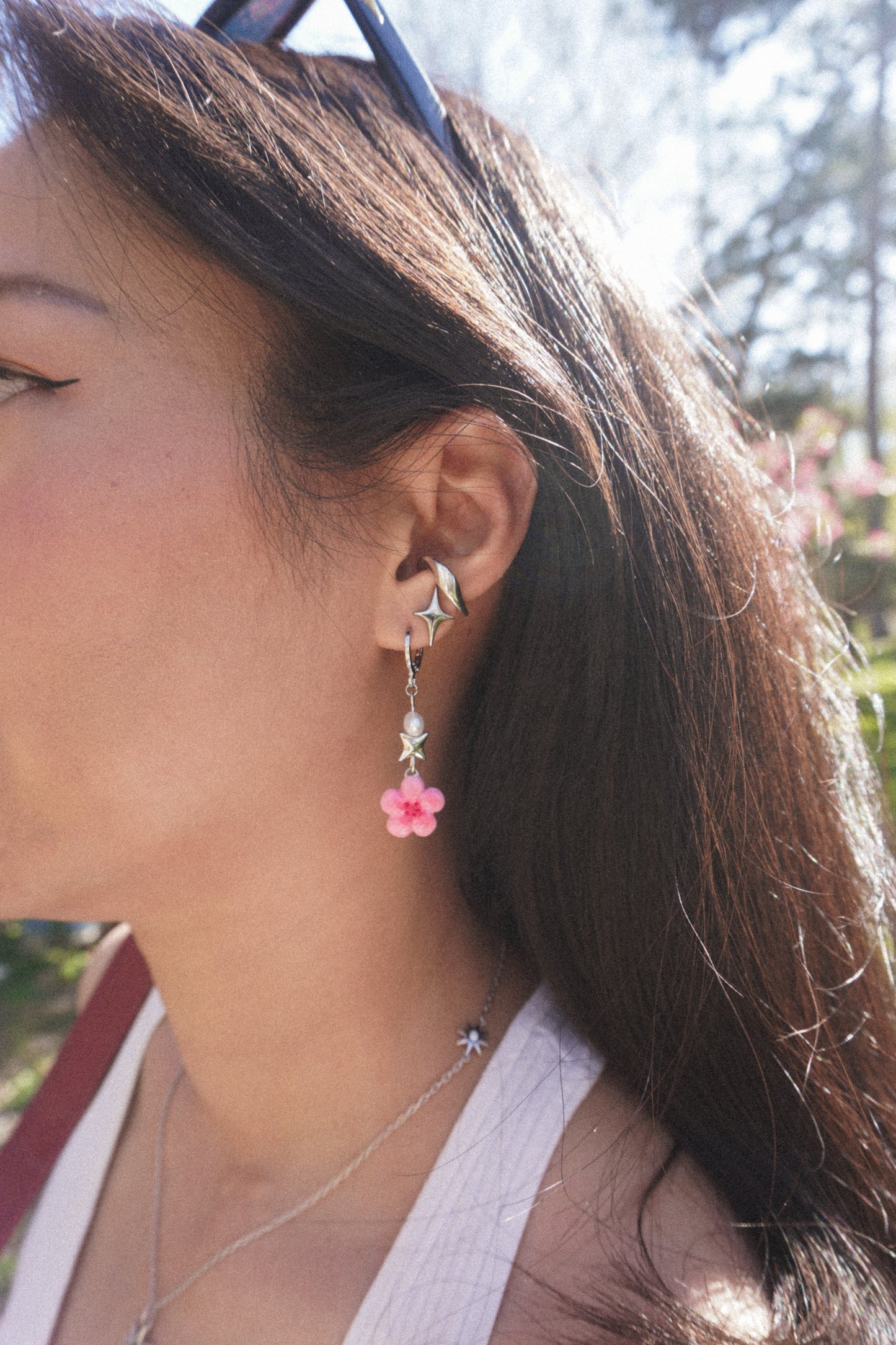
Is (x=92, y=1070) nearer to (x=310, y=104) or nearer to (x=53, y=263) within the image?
(x=53, y=263)

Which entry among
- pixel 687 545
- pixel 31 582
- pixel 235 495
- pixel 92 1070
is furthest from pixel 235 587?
pixel 92 1070

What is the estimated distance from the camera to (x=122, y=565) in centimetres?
112

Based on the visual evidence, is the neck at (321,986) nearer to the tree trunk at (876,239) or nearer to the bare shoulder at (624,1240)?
the bare shoulder at (624,1240)

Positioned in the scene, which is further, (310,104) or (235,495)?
(310,104)

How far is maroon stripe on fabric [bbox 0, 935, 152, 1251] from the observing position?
179 cm

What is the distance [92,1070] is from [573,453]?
1.47 meters

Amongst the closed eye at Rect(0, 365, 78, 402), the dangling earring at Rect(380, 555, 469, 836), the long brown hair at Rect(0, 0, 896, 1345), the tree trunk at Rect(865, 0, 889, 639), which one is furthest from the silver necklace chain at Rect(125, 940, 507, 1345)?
the tree trunk at Rect(865, 0, 889, 639)

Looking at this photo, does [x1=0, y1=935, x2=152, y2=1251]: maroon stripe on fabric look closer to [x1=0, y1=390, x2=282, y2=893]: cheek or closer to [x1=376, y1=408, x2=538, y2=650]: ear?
[x1=0, y1=390, x2=282, y2=893]: cheek

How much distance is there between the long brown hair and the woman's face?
67mm

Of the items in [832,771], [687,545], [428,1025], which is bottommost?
[428,1025]

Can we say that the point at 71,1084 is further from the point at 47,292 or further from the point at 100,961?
the point at 47,292

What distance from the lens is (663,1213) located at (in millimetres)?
1230

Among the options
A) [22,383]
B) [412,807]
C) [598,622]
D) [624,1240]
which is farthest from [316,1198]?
[22,383]

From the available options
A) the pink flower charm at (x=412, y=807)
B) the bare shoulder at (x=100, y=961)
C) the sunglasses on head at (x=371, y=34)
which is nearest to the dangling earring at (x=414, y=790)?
the pink flower charm at (x=412, y=807)
